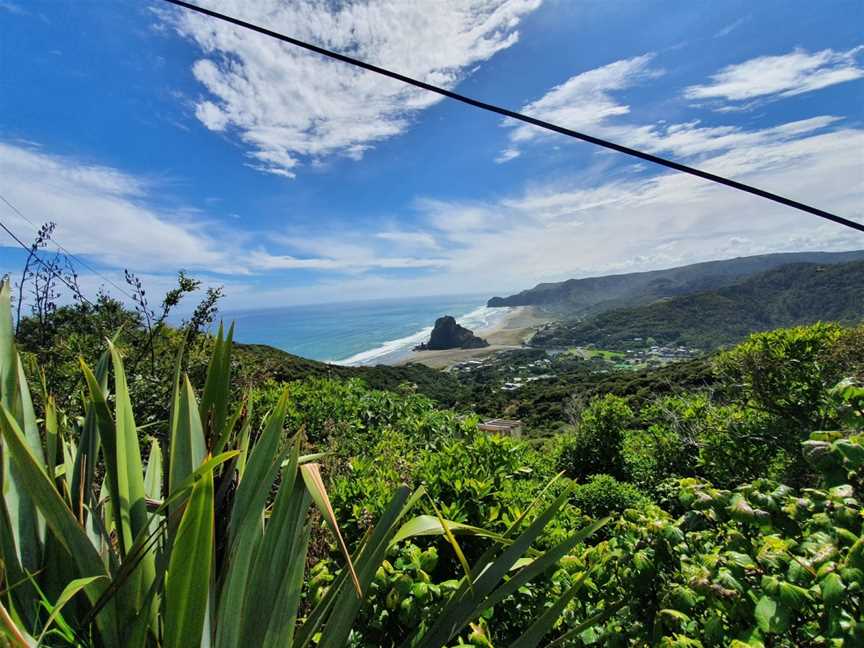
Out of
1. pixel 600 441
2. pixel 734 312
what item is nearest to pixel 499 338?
pixel 734 312

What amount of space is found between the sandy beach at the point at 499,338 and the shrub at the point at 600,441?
4821cm

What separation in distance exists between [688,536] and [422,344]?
82632mm

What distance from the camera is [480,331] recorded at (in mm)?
103250

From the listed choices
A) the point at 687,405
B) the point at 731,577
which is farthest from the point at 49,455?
the point at 687,405

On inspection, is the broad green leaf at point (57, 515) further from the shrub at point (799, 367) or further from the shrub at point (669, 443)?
the shrub at point (669, 443)

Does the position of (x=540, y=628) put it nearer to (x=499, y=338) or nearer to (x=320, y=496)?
(x=320, y=496)

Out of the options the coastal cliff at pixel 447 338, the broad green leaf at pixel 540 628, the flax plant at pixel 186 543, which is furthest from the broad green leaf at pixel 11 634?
the coastal cliff at pixel 447 338

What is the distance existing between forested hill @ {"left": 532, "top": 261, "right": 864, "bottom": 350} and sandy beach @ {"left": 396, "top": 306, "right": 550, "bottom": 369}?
19.3ft

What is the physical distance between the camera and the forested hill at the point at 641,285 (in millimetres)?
108300

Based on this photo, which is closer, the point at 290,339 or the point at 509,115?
the point at 509,115

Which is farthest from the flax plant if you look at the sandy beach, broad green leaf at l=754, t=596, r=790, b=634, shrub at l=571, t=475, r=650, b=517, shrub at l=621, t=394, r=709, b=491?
the sandy beach

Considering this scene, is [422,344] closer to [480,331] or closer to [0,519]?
[480,331]

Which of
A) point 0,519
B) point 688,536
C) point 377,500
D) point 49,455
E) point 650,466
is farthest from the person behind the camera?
point 650,466

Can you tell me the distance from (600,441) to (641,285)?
15218 centimetres
